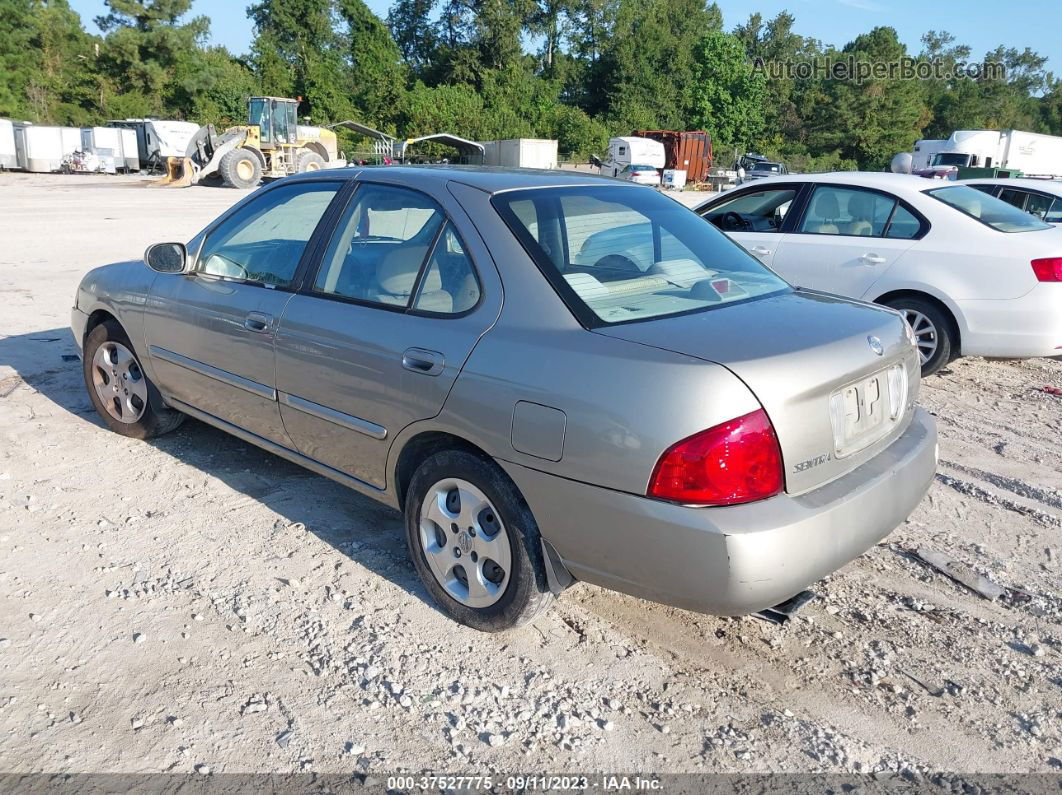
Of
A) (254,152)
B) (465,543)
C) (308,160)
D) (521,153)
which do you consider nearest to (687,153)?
(521,153)

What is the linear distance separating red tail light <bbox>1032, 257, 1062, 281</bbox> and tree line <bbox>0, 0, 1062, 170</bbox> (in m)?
55.2

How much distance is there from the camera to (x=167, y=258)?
14.7ft

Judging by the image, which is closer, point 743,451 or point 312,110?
point 743,451

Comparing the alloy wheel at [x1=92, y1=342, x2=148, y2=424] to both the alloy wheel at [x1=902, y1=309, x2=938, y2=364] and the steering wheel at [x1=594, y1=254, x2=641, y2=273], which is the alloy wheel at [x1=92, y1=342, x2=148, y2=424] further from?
the alloy wheel at [x1=902, y1=309, x2=938, y2=364]

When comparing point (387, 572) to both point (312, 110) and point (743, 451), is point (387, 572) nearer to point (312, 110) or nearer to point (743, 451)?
point (743, 451)

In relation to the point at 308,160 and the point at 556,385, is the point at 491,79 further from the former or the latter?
the point at 556,385

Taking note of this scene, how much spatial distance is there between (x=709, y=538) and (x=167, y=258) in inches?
130

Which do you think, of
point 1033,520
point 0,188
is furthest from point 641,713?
point 0,188

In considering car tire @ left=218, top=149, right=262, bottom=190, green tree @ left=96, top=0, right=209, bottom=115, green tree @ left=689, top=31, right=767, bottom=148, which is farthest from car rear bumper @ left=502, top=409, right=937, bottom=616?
green tree @ left=689, top=31, right=767, bottom=148

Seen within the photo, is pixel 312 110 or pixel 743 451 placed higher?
pixel 312 110

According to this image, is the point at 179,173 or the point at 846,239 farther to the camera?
the point at 179,173

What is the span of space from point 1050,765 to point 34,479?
185 inches

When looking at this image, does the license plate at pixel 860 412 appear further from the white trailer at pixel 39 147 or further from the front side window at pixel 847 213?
the white trailer at pixel 39 147

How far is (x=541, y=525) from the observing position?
2889 millimetres
